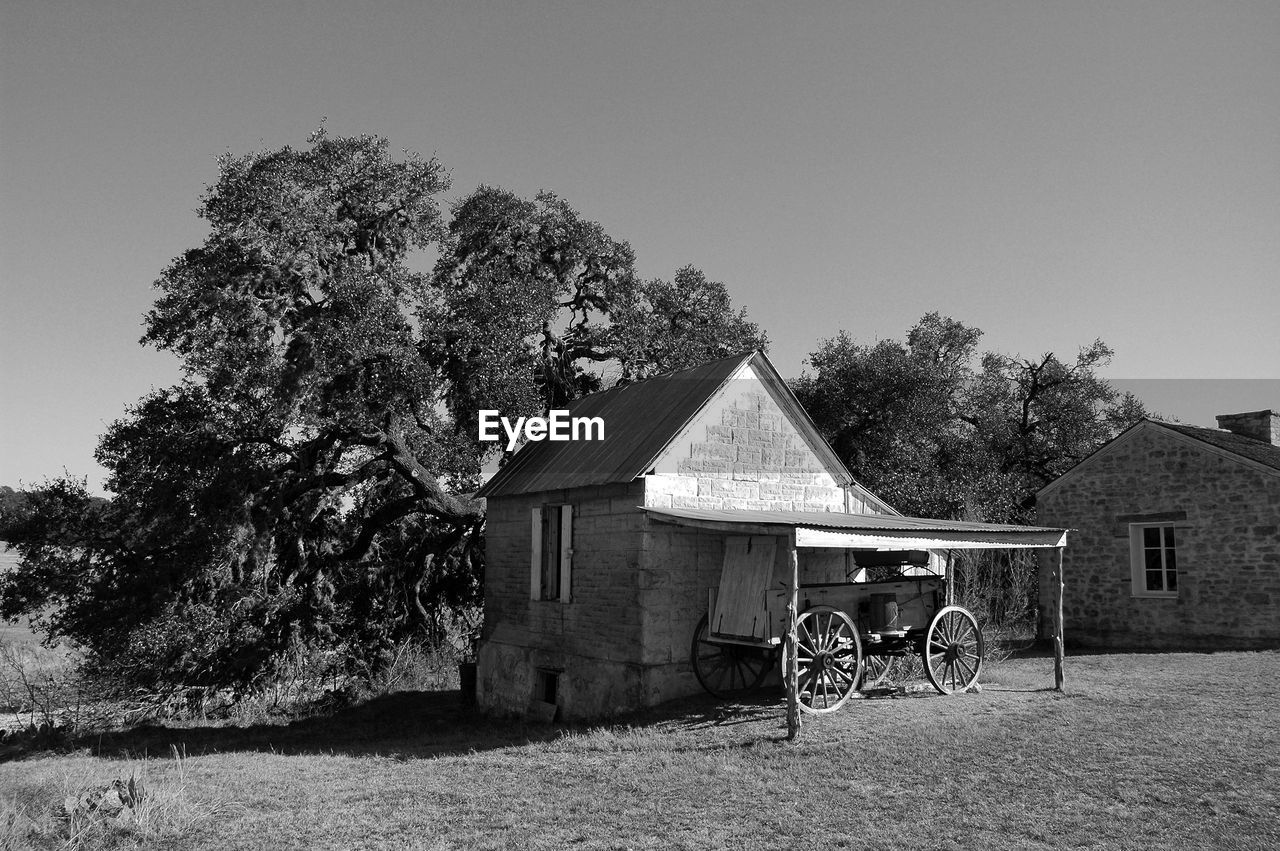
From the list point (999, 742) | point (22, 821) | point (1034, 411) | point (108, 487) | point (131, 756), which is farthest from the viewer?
point (1034, 411)

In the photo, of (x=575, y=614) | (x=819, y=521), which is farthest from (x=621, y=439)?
(x=819, y=521)

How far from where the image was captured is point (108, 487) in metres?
18.1

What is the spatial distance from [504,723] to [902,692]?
660cm

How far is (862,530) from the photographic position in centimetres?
1132

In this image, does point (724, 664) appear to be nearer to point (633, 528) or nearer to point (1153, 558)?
point (633, 528)

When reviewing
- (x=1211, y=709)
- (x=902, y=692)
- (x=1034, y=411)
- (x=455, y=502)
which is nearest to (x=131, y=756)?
(x=455, y=502)

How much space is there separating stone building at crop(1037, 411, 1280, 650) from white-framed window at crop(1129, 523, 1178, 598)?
0.02 metres

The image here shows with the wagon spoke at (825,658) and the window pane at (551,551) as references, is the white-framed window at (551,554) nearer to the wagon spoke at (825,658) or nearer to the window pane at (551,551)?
the window pane at (551,551)

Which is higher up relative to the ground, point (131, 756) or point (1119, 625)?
point (1119, 625)

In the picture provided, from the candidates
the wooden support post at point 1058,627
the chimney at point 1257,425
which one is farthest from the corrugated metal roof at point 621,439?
the chimney at point 1257,425

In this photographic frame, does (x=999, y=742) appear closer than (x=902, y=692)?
Yes

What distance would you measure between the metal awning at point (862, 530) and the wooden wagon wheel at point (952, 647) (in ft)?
3.99

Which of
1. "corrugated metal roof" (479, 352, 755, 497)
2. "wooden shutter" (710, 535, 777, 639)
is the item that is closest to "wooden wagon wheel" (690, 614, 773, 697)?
"wooden shutter" (710, 535, 777, 639)

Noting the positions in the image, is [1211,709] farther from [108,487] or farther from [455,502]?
[108,487]
